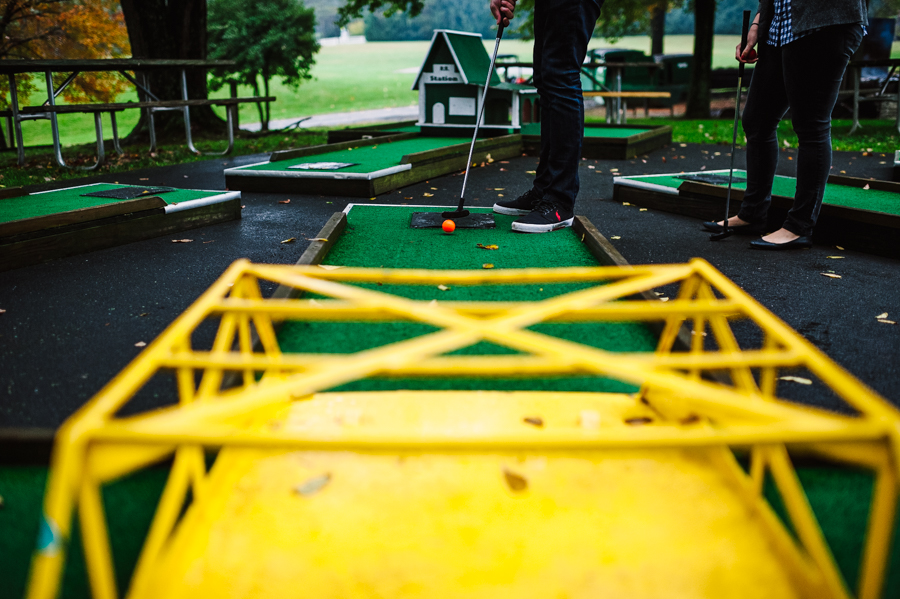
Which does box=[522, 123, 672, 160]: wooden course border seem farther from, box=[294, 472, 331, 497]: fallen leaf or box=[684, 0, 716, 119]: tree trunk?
box=[294, 472, 331, 497]: fallen leaf

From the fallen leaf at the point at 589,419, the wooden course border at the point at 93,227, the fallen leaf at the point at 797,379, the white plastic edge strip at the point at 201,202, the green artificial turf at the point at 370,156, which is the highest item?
the green artificial turf at the point at 370,156

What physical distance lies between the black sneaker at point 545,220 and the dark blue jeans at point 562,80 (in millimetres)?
51

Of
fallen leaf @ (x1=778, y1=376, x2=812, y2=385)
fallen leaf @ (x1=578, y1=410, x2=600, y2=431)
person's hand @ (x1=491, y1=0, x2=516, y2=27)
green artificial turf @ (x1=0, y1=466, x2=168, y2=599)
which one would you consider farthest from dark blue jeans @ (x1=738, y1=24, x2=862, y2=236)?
green artificial turf @ (x1=0, y1=466, x2=168, y2=599)

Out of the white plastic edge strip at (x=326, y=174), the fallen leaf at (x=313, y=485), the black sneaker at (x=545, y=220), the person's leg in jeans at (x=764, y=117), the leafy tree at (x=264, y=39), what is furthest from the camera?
the leafy tree at (x=264, y=39)

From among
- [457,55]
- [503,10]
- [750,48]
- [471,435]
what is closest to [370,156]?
[457,55]

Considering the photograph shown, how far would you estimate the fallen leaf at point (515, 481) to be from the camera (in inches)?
55.6

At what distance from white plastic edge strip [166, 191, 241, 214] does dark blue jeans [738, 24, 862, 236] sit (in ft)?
11.2

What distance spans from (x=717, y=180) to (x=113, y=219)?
4293mm

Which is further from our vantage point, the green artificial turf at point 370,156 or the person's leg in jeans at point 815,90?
the green artificial turf at point 370,156

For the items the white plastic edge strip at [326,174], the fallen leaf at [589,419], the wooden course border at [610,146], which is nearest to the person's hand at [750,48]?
the fallen leaf at [589,419]

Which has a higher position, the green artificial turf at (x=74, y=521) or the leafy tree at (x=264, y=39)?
the leafy tree at (x=264, y=39)

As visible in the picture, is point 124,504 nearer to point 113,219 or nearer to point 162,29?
point 113,219

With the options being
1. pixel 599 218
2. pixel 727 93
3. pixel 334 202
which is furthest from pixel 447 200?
pixel 727 93

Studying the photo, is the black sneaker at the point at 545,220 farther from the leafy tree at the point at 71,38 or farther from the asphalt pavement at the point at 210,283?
the leafy tree at the point at 71,38
